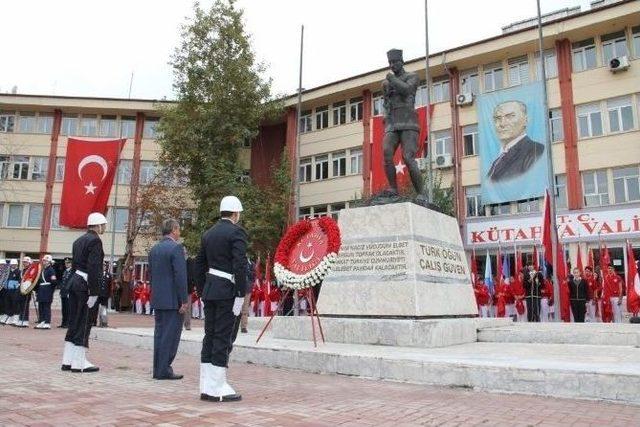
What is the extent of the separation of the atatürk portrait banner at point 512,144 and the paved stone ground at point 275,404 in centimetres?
2034

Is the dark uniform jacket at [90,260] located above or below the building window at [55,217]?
below

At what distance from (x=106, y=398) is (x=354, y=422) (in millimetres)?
2325

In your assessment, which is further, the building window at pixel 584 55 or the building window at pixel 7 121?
the building window at pixel 7 121

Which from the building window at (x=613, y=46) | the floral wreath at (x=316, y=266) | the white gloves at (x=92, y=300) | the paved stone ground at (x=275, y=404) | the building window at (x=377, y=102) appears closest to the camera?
the paved stone ground at (x=275, y=404)

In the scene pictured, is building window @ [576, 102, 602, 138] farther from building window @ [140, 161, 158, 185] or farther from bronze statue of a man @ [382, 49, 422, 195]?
building window @ [140, 161, 158, 185]

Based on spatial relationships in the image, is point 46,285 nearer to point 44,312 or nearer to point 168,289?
point 44,312

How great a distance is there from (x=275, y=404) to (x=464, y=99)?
25.7 metres

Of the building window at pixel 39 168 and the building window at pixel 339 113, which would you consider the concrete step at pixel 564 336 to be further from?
the building window at pixel 39 168

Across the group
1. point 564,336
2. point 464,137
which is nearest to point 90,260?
point 564,336

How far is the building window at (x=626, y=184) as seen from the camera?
23422 mm

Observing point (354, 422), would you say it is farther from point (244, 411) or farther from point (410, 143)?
point (410, 143)

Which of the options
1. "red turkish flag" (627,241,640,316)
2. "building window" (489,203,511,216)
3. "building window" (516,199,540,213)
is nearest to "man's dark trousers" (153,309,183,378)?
"red turkish flag" (627,241,640,316)

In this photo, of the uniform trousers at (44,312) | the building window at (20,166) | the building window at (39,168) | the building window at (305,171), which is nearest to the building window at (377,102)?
the building window at (305,171)

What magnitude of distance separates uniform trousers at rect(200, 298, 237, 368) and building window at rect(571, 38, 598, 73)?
25.0m
